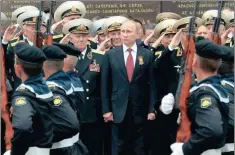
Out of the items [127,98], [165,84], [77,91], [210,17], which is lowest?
[127,98]

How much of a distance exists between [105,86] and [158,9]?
287 centimetres

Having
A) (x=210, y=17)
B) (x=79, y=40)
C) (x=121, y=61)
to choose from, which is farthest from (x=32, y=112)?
(x=210, y=17)

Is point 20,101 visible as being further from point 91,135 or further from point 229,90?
point 91,135

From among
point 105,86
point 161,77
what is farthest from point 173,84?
point 105,86

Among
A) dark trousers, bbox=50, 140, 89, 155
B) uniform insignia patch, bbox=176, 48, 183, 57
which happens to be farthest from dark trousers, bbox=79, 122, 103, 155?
dark trousers, bbox=50, 140, 89, 155

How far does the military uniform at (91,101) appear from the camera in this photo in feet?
33.1

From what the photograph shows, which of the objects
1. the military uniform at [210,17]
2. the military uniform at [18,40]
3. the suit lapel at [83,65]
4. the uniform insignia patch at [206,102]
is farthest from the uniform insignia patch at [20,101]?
the military uniform at [210,17]

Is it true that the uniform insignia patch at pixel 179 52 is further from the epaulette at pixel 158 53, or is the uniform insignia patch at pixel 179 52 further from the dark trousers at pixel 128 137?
the dark trousers at pixel 128 137

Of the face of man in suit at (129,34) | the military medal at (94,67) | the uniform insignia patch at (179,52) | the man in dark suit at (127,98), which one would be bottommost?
the man in dark suit at (127,98)

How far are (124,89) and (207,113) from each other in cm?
347

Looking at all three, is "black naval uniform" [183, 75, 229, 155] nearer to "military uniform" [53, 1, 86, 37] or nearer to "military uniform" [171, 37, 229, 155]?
"military uniform" [171, 37, 229, 155]

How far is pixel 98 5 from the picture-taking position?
12.3 meters

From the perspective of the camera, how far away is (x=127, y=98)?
32.3ft

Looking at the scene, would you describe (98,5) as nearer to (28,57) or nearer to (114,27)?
(114,27)
